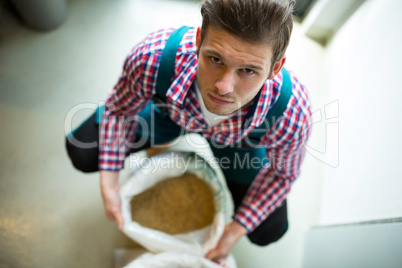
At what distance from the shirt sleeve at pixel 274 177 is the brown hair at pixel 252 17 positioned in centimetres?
23

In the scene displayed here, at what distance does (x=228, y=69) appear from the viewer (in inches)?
21.7

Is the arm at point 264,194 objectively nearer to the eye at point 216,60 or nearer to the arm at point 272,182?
the arm at point 272,182

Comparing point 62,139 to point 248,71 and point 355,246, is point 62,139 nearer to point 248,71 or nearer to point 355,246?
point 248,71

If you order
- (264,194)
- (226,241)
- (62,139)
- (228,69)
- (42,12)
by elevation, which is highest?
(42,12)

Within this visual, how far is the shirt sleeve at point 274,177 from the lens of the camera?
0.71m

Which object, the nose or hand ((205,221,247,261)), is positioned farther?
hand ((205,221,247,261))

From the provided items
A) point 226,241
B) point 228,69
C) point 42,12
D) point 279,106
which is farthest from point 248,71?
point 42,12

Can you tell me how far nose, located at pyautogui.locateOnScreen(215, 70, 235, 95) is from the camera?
56 centimetres

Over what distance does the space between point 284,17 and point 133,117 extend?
461mm

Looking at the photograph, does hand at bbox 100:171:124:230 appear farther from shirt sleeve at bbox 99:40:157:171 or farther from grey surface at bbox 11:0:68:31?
grey surface at bbox 11:0:68:31

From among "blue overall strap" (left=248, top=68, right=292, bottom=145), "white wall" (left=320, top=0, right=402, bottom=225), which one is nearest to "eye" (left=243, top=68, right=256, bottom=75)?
"blue overall strap" (left=248, top=68, right=292, bottom=145)

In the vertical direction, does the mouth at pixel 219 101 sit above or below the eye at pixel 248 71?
below

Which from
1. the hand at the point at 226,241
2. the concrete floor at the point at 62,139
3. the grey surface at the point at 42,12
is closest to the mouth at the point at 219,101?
the hand at the point at 226,241

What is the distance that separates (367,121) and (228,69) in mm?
528
